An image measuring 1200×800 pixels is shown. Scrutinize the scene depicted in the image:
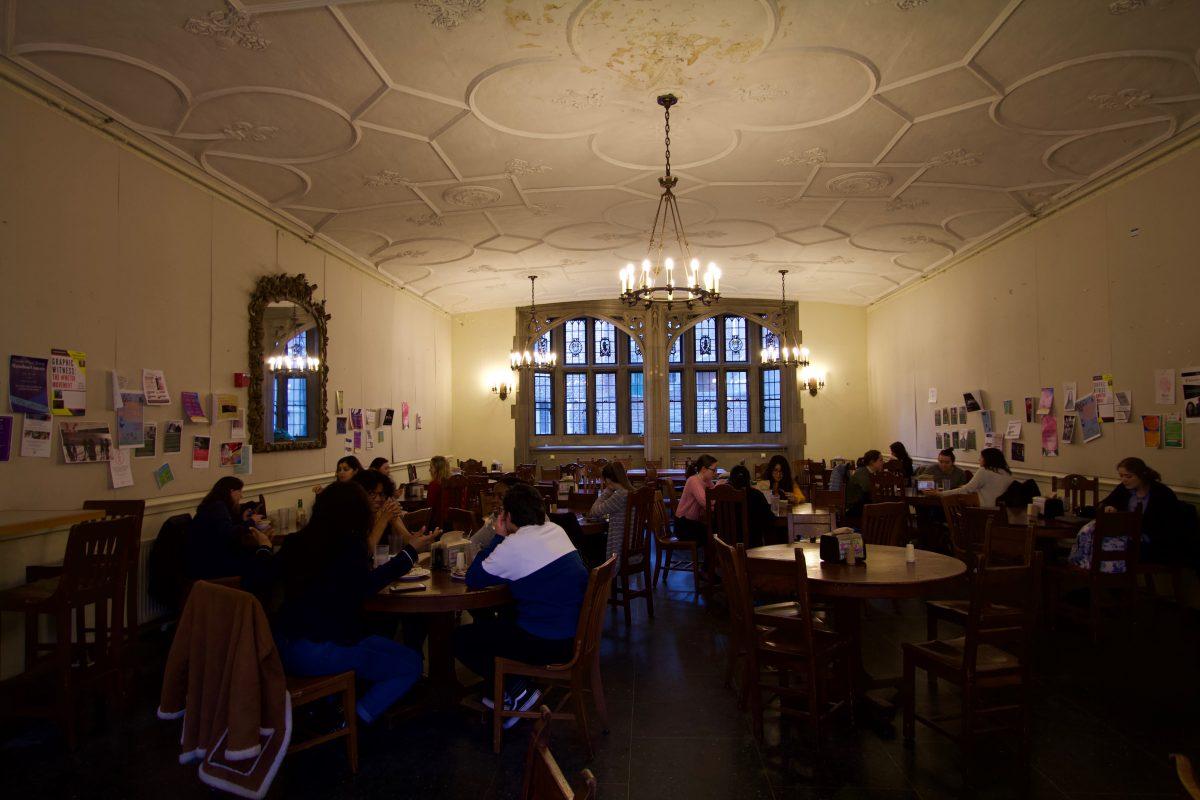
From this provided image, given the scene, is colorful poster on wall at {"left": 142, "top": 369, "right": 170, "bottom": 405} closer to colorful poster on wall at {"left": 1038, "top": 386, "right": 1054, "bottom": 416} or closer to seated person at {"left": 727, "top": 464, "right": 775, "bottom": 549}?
seated person at {"left": 727, "top": 464, "right": 775, "bottom": 549}

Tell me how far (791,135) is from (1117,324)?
11.6ft

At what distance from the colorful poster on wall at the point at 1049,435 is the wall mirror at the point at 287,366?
7.78 m

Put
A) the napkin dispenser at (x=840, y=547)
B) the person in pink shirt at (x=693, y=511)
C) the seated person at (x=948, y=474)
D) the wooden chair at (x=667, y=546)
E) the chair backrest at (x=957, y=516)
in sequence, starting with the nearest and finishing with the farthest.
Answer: the napkin dispenser at (x=840, y=547) < the chair backrest at (x=957, y=516) < the wooden chair at (x=667, y=546) < the person in pink shirt at (x=693, y=511) < the seated person at (x=948, y=474)

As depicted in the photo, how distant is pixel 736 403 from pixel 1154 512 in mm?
8630

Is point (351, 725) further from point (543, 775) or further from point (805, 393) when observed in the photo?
point (805, 393)

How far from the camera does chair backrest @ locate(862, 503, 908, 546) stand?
4852 mm

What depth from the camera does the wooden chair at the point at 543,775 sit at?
117 centimetres

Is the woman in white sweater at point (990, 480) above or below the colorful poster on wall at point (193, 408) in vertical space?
below

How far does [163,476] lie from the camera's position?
548cm

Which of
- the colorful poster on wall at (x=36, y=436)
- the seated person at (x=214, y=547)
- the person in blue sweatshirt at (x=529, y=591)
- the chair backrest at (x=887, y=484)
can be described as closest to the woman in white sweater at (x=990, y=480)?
the chair backrest at (x=887, y=484)

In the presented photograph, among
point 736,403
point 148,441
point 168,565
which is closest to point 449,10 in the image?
point 148,441

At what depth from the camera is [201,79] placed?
4480 millimetres

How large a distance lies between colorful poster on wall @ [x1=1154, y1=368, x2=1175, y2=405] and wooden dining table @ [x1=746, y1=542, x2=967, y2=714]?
10.9 ft

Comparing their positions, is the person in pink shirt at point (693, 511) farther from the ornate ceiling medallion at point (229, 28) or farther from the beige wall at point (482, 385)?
the beige wall at point (482, 385)
